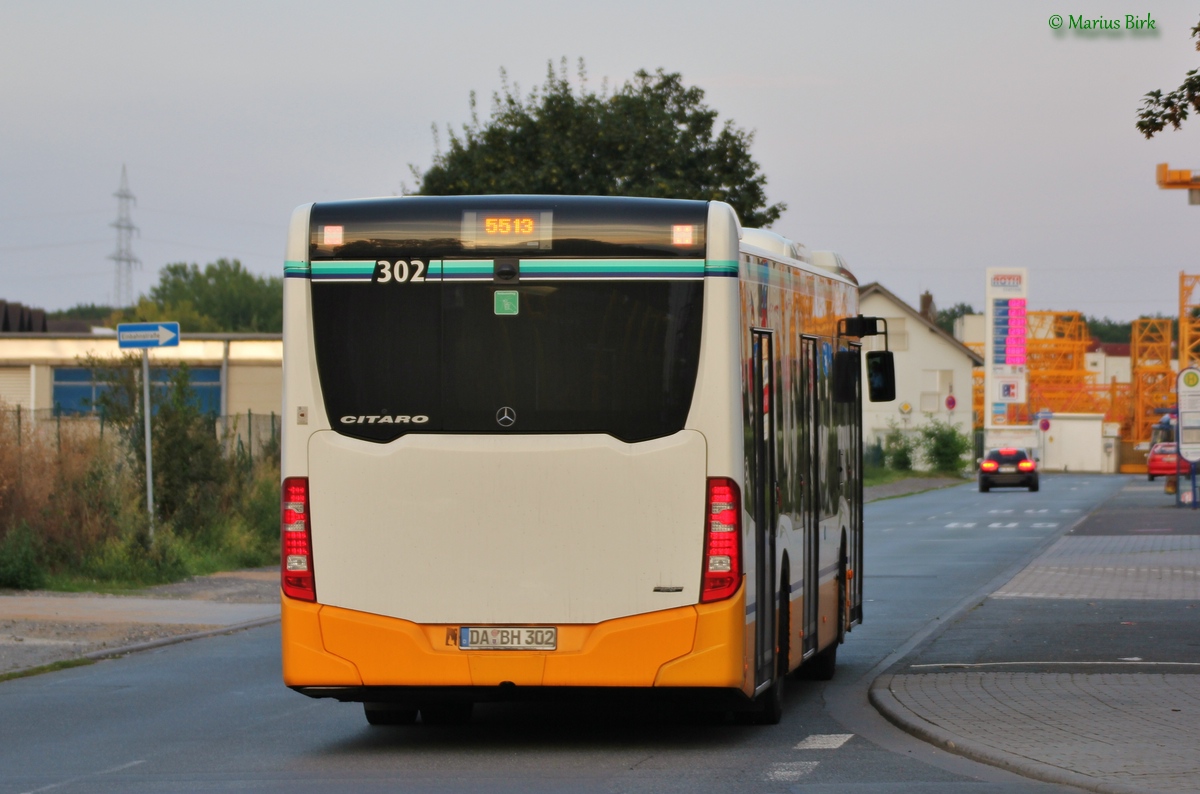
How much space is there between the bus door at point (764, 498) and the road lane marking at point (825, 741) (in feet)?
1.30

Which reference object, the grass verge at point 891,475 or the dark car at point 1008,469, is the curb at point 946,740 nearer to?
the dark car at point 1008,469

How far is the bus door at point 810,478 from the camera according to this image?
35.8 feet

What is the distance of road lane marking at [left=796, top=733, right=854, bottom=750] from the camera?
30.9 ft

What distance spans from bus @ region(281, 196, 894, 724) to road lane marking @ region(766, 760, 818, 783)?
1.40ft

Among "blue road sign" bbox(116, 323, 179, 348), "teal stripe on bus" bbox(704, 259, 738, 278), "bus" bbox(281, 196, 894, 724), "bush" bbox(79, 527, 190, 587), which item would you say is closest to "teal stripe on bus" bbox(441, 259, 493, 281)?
"bus" bbox(281, 196, 894, 724)

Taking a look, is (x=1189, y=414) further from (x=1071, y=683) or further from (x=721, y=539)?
(x=721, y=539)

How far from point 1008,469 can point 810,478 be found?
50102 mm

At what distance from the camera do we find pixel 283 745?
9.70m

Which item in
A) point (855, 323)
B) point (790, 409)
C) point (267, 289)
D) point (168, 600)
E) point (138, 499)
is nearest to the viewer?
point (790, 409)

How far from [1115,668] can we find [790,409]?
3.75 m

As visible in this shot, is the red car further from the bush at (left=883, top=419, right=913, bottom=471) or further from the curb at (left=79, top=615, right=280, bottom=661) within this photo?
the curb at (left=79, top=615, right=280, bottom=661)

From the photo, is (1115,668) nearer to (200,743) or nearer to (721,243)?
(721,243)

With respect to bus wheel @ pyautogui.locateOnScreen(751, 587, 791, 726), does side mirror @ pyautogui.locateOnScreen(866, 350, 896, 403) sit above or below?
above

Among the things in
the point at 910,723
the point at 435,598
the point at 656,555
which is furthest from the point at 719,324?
the point at 910,723
